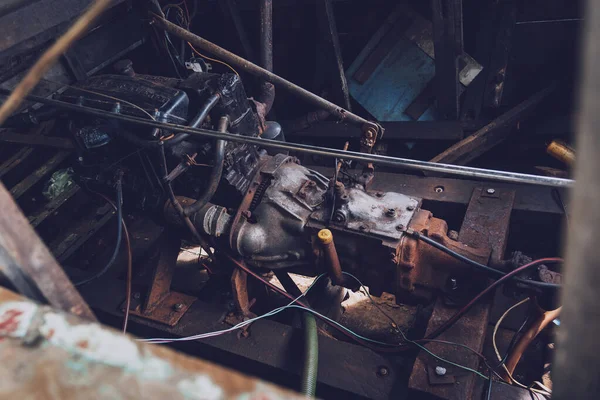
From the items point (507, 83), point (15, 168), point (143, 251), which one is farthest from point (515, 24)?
point (15, 168)

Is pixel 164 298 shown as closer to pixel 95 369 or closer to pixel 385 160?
pixel 385 160

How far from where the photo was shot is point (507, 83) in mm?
3387

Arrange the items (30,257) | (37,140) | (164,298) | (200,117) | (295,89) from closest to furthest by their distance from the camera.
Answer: (30,257), (200,117), (164,298), (295,89), (37,140)

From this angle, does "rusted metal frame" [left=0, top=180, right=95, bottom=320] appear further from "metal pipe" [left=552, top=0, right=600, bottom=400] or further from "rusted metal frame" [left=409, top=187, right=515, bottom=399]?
"rusted metal frame" [left=409, top=187, right=515, bottom=399]

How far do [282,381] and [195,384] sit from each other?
1667 millimetres

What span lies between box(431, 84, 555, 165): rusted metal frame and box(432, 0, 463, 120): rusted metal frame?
30 cm

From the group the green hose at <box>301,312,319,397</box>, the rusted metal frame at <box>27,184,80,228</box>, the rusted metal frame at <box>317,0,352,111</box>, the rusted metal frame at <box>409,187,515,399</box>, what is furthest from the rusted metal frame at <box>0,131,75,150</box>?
the rusted metal frame at <box>409,187,515,399</box>

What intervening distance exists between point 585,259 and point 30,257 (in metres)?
0.88

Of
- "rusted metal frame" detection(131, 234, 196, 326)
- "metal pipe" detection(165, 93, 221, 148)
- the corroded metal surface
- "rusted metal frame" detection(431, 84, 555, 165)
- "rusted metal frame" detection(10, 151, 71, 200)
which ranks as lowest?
"rusted metal frame" detection(431, 84, 555, 165)

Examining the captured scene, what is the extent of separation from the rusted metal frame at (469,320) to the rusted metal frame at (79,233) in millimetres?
2686

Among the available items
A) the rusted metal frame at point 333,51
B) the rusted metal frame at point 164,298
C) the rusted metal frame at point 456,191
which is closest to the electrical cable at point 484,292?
the rusted metal frame at point 456,191

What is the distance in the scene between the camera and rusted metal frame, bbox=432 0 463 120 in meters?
3.01

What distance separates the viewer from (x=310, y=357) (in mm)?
1994

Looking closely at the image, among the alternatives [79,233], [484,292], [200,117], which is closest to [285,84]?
[200,117]
